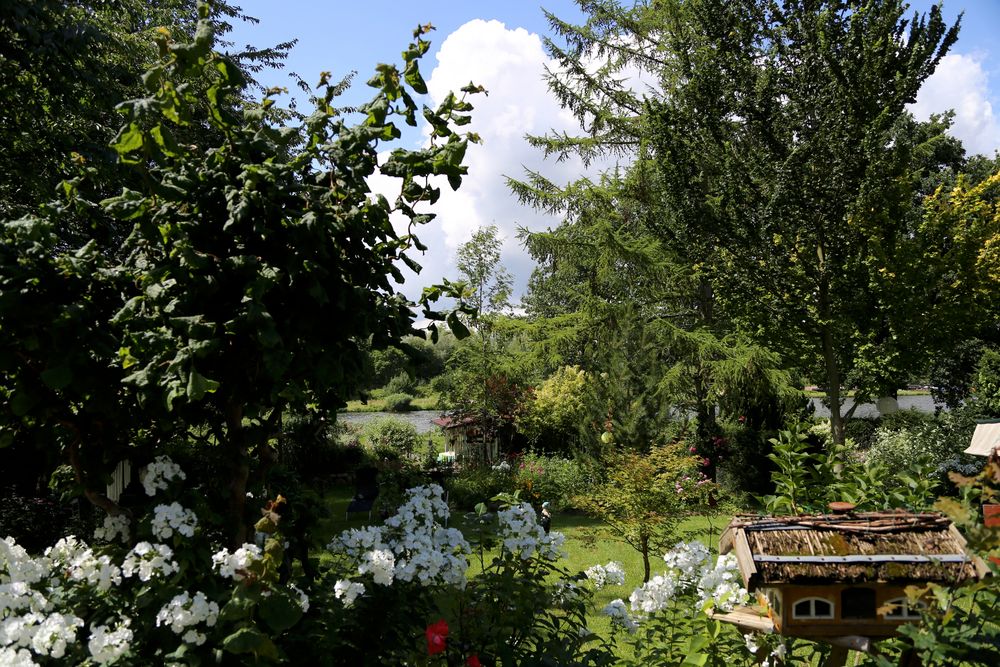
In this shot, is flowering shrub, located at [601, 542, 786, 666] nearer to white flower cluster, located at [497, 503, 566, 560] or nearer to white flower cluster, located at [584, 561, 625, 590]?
white flower cluster, located at [584, 561, 625, 590]

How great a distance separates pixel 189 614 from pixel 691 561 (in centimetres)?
212

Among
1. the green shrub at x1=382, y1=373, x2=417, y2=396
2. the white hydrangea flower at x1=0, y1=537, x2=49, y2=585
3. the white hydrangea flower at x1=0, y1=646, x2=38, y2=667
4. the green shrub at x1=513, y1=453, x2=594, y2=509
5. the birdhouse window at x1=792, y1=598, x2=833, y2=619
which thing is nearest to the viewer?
the white hydrangea flower at x1=0, y1=646, x2=38, y2=667

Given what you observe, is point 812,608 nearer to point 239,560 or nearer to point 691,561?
point 691,561

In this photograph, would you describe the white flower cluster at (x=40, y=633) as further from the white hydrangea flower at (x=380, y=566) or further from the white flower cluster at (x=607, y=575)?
the white flower cluster at (x=607, y=575)

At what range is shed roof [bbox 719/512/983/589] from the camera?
111 inches

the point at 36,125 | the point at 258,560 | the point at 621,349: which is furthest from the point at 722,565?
the point at 621,349

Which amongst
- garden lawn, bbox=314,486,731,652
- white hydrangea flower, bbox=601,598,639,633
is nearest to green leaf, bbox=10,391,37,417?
white hydrangea flower, bbox=601,598,639,633

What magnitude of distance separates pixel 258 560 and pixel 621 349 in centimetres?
1158

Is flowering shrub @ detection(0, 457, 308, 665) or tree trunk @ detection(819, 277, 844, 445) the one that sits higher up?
tree trunk @ detection(819, 277, 844, 445)

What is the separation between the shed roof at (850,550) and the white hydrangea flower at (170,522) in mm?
2227

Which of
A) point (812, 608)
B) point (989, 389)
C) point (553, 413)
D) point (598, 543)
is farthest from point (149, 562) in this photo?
point (989, 389)

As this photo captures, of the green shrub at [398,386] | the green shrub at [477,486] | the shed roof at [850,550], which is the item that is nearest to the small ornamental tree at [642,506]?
the shed roof at [850,550]

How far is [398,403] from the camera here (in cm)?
3447

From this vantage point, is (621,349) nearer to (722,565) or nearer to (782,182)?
(782,182)
